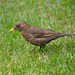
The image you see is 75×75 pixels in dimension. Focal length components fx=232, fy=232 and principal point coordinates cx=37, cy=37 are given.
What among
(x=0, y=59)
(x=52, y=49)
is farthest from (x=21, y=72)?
(x=52, y=49)

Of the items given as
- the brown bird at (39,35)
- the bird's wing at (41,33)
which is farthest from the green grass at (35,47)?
the bird's wing at (41,33)

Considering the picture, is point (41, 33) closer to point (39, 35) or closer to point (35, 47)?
point (39, 35)

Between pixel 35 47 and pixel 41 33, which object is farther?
→ pixel 35 47

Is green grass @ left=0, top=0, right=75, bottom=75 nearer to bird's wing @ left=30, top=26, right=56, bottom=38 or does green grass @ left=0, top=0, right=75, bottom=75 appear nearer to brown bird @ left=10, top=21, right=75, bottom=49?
brown bird @ left=10, top=21, right=75, bottom=49

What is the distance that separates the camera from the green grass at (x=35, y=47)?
5488mm

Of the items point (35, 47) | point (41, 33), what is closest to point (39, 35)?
point (41, 33)

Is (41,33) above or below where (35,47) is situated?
above

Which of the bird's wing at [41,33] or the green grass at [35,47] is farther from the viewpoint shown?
the bird's wing at [41,33]

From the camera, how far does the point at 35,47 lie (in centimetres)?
682

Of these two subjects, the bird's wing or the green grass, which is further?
the bird's wing

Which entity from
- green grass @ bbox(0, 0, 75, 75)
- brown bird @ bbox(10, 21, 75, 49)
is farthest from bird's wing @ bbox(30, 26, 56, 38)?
green grass @ bbox(0, 0, 75, 75)

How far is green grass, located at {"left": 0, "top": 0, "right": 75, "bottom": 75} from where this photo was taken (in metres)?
5.49

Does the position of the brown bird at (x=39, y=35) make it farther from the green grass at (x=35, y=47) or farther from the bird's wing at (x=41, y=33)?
the green grass at (x=35, y=47)

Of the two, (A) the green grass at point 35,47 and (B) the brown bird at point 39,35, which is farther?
(B) the brown bird at point 39,35
